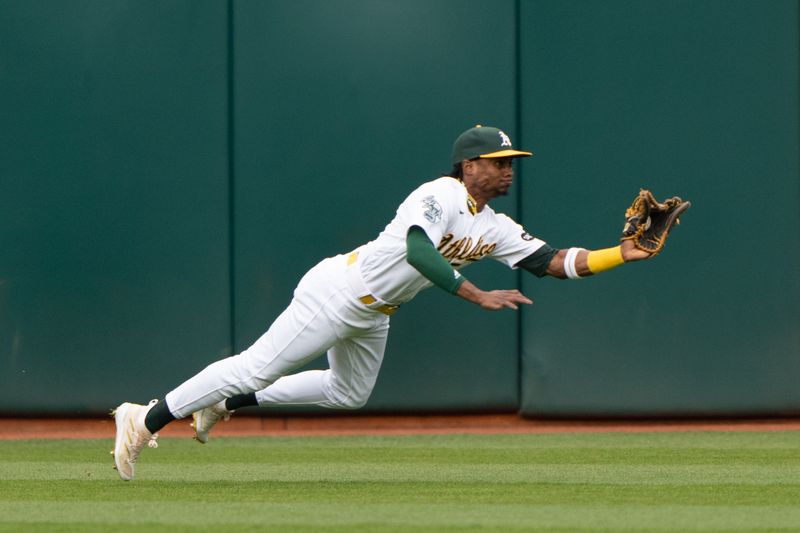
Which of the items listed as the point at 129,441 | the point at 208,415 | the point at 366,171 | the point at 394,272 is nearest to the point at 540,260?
the point at 394,272

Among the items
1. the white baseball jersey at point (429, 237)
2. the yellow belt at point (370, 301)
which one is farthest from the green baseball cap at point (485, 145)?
the yellow belt at point (370, 301)

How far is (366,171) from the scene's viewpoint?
29.0ft

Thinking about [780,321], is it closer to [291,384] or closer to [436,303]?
[436,303]

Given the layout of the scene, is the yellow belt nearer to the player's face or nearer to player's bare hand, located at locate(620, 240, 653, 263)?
the player's face

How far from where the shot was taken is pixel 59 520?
16.9 feet

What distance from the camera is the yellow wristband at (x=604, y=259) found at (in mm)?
6488

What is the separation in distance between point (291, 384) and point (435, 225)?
4.12ft

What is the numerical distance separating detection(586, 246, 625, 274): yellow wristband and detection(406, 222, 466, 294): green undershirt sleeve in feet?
2.58

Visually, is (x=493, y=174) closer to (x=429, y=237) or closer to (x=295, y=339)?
(x=429, y=237)

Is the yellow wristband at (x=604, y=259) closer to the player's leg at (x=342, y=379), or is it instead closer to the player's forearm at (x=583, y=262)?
the player's forearm at (x=583, y=262)

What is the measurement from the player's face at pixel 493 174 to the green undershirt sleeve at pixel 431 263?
0.54 meters

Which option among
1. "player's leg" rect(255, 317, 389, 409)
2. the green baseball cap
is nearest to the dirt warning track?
"player's leg" rect(255, 317, 389, 409)

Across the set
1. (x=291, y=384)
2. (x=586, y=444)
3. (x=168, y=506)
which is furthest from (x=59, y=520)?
(x=586, y=444)

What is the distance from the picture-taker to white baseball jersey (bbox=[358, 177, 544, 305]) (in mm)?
6227
